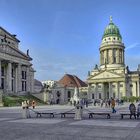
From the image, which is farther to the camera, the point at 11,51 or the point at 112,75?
the point at 112,75

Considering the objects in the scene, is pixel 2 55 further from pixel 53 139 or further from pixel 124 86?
pixel 124 86

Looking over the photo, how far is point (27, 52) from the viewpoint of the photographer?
99.9 metres

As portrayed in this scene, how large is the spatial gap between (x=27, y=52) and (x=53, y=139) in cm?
8477

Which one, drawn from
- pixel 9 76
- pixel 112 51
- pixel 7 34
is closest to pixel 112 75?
pixel 112 51

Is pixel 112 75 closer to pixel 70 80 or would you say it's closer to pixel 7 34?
pixel 70 80

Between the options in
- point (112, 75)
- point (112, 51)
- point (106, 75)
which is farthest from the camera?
point (112, 51)

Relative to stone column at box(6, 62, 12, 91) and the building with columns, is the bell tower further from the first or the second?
stone column at box(6, 62, 12, 91)

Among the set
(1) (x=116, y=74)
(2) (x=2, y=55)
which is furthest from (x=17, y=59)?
(1) (x=116, y=74)

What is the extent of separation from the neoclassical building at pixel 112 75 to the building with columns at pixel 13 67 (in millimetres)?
61443

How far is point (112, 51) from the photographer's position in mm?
163625

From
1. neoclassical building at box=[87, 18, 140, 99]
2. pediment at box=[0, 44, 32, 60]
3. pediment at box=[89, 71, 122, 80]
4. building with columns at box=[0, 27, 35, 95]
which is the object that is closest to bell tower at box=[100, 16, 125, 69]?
neoclassical building at box=[87, 18, 140, 99]

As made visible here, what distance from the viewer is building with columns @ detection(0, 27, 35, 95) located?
86.8m

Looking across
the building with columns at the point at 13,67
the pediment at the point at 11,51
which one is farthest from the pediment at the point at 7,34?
the pediment at the point at 11,51

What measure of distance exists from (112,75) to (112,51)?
14.2 metres
